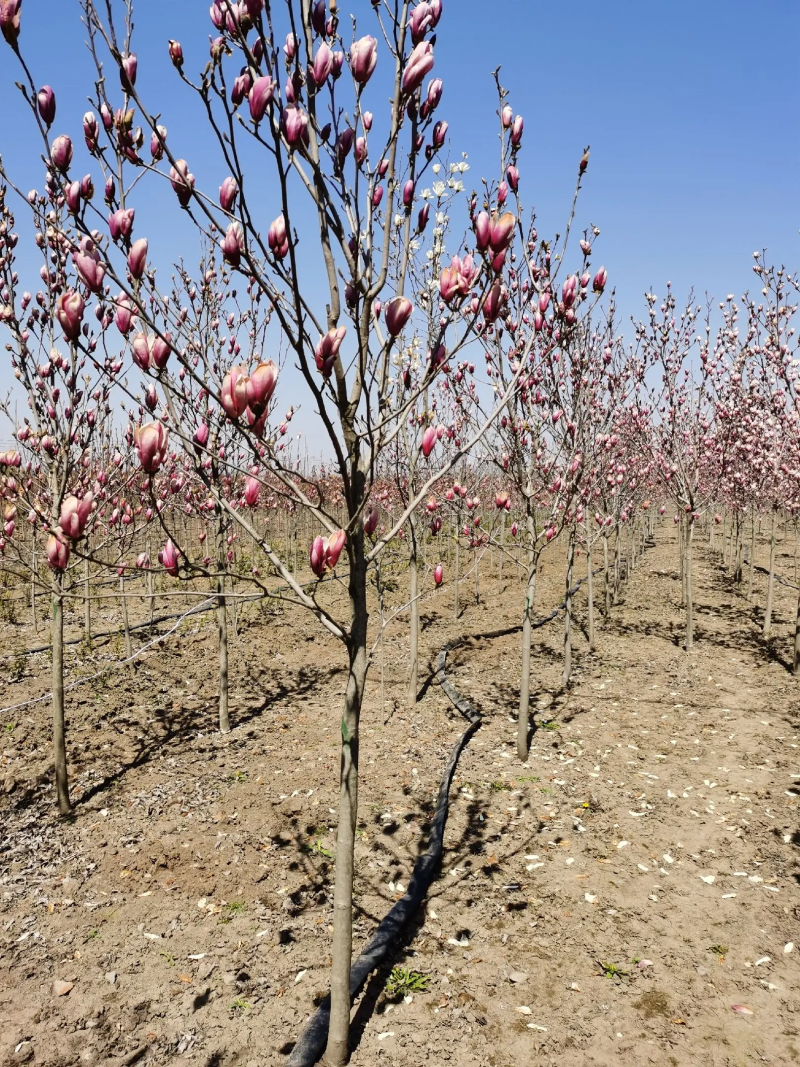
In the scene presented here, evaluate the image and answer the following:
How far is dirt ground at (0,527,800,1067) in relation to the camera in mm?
3521

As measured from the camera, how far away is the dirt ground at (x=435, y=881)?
352 centimetres

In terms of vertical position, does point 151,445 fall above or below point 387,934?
above

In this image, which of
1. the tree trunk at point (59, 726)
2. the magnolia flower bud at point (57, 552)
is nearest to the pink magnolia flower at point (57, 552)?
the magnolia flower bud at point (57, 552)

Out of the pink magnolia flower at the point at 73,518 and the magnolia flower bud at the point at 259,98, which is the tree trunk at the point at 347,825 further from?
the magnolia flower bud at the point at 259,98

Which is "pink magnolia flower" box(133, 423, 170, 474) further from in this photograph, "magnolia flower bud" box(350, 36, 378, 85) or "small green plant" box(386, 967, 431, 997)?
"small green plant" box(386, 967, 431, 997)

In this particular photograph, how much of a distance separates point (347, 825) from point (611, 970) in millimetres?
2227

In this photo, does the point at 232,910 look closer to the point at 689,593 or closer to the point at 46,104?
the point at 46,104

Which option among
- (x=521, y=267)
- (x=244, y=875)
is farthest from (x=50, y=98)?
(x=244, y=875)

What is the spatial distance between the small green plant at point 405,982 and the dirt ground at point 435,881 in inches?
1.5

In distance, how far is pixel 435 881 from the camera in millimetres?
4848

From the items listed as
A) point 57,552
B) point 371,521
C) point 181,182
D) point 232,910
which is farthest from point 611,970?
point 181,182

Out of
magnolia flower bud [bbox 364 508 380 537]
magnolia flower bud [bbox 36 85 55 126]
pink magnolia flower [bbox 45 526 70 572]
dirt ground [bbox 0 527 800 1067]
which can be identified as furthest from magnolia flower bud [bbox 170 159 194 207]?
dirt ground [bbox 0 527 800 1067]

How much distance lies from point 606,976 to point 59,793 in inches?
202

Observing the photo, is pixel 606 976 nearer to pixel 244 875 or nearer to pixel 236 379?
pixel 244 875
